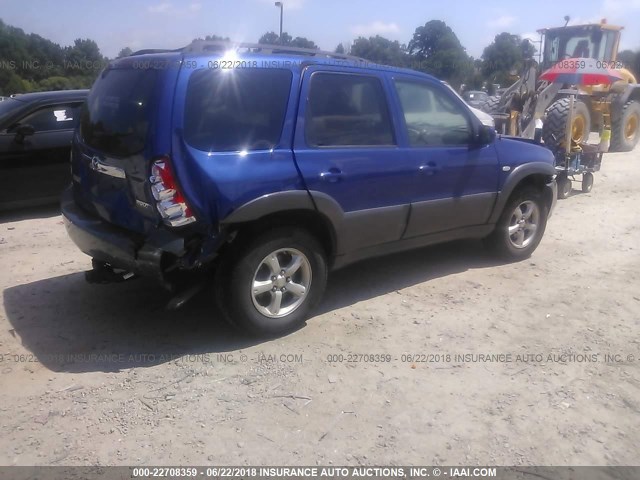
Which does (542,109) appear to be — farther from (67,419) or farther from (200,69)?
(67,419)

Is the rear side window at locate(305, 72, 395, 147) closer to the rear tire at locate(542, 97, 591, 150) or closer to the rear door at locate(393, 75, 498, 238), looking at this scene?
the rear door at locate(393, 75, 498, 238)

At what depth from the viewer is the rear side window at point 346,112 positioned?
3990 millimetres

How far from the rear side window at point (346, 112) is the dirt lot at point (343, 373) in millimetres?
1307

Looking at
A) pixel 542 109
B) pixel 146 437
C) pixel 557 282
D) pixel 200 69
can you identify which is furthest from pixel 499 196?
pixel 542 109

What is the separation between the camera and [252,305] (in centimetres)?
381

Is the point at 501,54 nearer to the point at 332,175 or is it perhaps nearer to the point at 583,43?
the point at 583,43

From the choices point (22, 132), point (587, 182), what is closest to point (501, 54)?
point (587, 182)

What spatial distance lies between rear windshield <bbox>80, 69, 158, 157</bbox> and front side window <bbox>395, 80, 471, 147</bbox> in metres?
1.92

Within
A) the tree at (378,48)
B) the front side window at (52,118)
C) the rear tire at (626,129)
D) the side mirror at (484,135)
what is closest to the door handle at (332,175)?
the side mirror at (484,135)

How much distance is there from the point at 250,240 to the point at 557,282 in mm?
2965

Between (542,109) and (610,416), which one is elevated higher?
(542,109)

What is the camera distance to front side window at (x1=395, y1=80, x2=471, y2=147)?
455 centimetres

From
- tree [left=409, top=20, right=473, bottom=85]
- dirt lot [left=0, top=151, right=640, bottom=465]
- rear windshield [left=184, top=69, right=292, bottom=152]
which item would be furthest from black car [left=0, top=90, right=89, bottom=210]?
tree [left=409, top=20, right=473, bottom=85]

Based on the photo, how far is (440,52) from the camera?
33.5 meters
